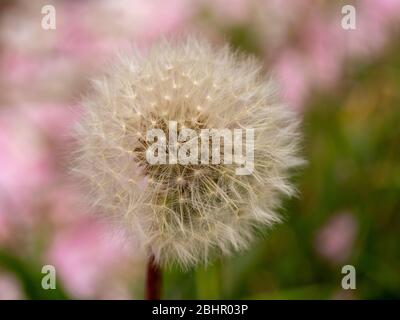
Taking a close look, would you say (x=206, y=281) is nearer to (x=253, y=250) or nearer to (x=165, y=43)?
(x=253, y=250)

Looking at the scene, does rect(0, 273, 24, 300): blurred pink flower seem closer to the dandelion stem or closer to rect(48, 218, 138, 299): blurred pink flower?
rect(48, 218, 138, 299): blurred pink flower

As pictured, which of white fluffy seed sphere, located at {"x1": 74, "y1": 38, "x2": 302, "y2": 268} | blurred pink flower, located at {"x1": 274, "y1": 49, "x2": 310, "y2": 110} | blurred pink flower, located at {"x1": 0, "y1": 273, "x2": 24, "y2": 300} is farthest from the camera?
blurred pink flower, located at {"x1": 274, "y1": 49, "x2": 310, "y2": 110}

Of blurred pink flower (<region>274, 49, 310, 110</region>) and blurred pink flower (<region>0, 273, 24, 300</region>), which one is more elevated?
blurred pink flower (<region>274, 49, 310, 110</region>)

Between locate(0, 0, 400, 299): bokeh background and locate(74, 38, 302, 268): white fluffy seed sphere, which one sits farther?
locate(0, 0, 400, 299): bokeh background

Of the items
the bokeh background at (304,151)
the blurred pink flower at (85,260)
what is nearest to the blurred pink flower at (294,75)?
the bokeh background at (304,151)

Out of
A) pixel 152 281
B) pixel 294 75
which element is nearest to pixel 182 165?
pixel 152 281

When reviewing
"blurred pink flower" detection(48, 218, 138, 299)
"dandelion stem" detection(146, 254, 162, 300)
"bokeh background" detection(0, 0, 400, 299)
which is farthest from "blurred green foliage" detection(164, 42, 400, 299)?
"dandelion stem" detection(146, 254, 162, 300)

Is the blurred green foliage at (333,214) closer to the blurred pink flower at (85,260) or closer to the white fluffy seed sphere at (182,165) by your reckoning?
the blurred pink flower at (85,260)
